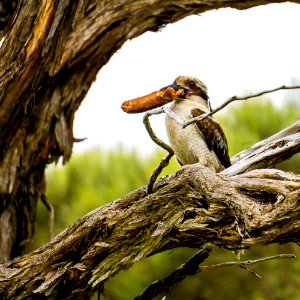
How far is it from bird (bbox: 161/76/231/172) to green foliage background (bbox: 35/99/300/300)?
42 cm

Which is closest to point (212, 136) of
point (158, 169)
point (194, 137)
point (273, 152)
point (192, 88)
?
→ point (194, 137)

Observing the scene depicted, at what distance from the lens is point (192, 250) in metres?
3.28

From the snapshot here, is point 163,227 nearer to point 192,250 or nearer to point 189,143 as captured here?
point 189,143

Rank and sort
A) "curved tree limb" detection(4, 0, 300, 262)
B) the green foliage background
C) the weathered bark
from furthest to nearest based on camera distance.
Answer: the green foliage background → "curved tree limb" detection(4, 0, 300, 262) → the weathered bark

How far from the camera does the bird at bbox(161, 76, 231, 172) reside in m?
2.65

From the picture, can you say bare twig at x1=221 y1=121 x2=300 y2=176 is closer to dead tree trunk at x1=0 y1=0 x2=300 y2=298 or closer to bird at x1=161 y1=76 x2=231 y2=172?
dead tree trunk at x1=0 y1=0 x2=300 y2=298

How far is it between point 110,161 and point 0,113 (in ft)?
4.68

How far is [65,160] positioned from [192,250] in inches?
33.2

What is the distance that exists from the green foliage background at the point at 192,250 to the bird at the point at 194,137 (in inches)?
16.5

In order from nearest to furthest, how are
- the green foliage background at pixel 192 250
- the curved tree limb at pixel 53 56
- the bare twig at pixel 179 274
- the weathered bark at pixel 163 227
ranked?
the weathered bark at pixel 163 227 → the bare twig at pixel 179 274 → the curved tree limb at pixel 53 56 → the green foliage background at pixel 192 250

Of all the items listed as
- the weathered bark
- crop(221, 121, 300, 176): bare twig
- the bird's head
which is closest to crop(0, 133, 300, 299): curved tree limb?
the weathered bark

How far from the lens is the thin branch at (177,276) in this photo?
214 centimetres

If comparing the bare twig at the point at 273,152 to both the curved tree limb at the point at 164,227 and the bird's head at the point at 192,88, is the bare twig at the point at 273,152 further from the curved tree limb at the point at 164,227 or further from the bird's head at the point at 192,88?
the bird's head at the point at 192,88

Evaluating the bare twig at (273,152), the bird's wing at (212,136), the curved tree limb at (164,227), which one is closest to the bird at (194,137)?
the bird's wing at (212,136)
